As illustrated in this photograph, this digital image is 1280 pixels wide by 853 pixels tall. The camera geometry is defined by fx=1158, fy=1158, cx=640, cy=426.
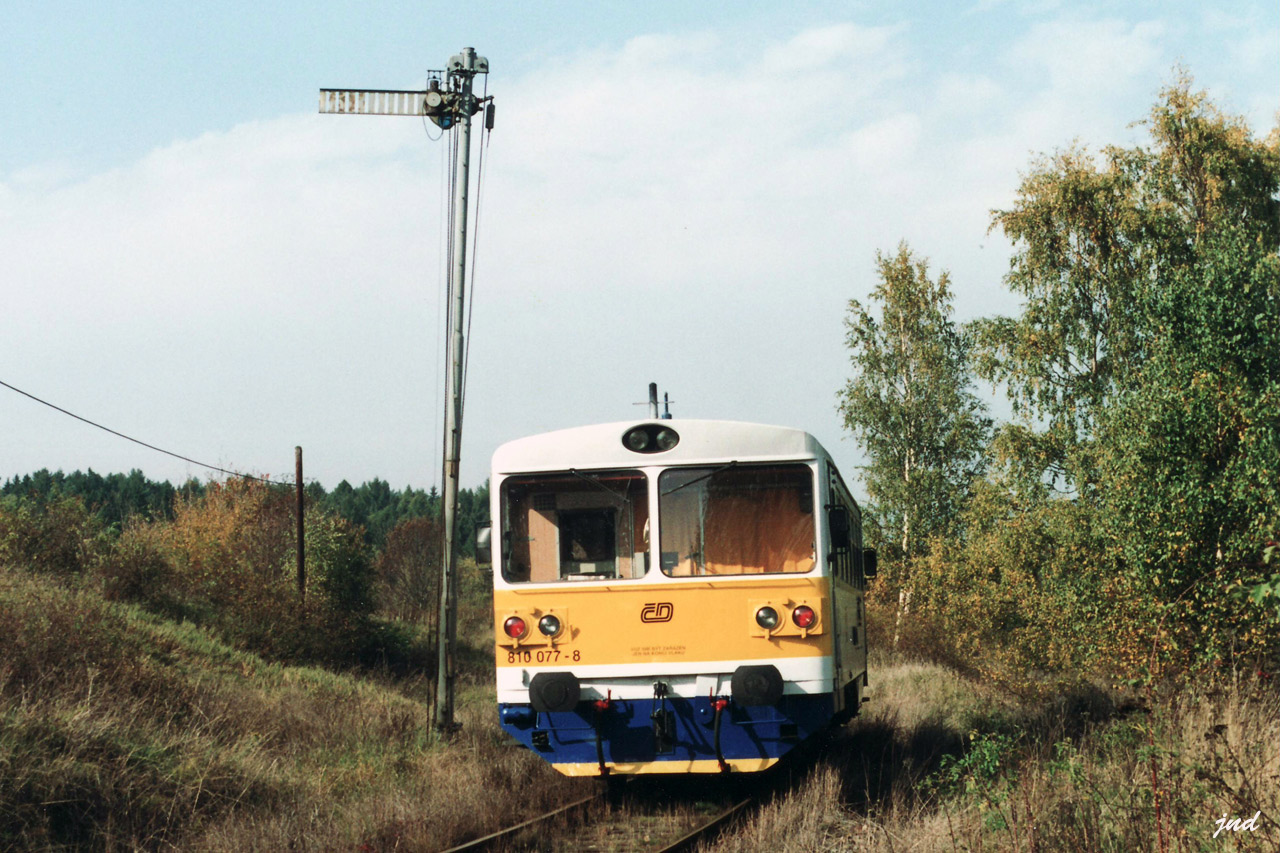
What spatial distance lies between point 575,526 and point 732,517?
1208mm

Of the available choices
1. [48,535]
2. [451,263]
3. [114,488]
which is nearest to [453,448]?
[451,263]

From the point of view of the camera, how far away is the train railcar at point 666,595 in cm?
832

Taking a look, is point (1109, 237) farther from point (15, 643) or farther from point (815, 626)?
point (15, 643)

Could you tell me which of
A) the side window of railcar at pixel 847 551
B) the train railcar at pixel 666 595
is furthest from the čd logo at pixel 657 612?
the side window of railcar at pixel 847 551

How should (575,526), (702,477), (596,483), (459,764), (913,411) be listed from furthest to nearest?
1. (913,411)
2. (459,764)
3. (575,526)
4. (596,483)
5. (702,477)

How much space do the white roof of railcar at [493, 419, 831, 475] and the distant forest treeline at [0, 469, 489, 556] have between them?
57940 mm

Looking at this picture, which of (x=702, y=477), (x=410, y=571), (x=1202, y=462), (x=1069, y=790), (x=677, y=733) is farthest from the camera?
(x=410, y=571)

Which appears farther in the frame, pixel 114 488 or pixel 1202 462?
pixel 114 488

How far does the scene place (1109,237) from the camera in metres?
22.9

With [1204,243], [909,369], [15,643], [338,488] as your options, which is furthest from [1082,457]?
[338,488]

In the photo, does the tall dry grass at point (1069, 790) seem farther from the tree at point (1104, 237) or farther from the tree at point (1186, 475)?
the tree at point (1104, 237)

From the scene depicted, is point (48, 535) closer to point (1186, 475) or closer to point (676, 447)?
point (676, 447)

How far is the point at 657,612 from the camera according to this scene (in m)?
8.45

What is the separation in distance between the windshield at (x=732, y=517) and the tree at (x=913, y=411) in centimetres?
2106
